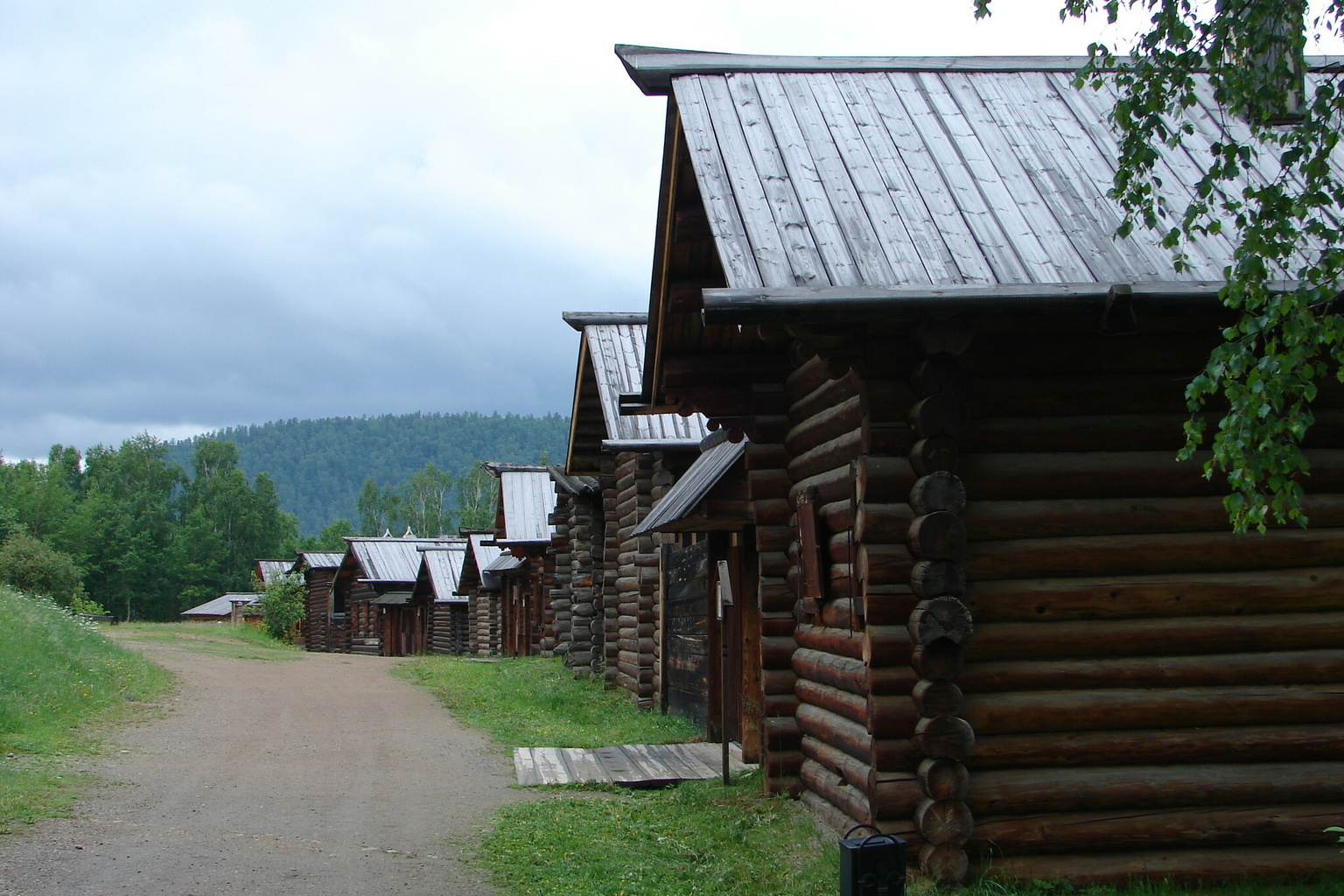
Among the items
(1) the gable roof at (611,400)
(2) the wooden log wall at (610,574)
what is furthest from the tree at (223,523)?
(1) the gable roof at (611,400)

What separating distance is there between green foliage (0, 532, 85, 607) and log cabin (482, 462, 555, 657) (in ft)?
84.0

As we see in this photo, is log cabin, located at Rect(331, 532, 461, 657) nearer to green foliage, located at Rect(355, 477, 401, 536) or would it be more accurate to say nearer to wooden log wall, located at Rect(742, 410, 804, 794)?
wooden log wall, located at Rect(742, 410, 804, 794)

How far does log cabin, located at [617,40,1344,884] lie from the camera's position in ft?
20.5

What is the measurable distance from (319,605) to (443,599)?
17549 mm

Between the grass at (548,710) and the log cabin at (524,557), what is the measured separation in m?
3.85

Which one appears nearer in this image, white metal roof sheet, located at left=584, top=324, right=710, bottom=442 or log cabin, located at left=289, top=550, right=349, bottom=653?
white metal roof sheet, located at left=584, top=324, right=710, bottom=442

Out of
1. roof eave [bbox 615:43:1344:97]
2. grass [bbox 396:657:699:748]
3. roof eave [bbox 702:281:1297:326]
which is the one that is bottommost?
grass [bbox 396:657:699:748]

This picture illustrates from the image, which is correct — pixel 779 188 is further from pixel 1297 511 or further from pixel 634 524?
pixel 634 524

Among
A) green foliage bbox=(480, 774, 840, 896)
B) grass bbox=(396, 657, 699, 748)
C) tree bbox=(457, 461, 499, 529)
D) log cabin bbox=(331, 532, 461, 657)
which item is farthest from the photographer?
tree bbox=(457, 461, 499, 529)

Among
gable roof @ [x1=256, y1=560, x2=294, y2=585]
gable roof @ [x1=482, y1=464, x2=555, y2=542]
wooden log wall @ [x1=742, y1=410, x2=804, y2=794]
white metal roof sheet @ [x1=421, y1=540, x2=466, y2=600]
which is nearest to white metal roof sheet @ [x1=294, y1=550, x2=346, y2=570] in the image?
gable roof @ [x1=256, y1=560, x2=294, y2=585]

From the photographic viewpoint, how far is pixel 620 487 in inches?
813

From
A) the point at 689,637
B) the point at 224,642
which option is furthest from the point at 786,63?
the point at 224,642

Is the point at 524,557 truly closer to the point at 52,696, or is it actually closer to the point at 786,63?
the point at 52,696

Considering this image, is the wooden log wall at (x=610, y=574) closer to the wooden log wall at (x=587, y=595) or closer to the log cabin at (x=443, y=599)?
the wooden log wall at (x=587, y=595)
